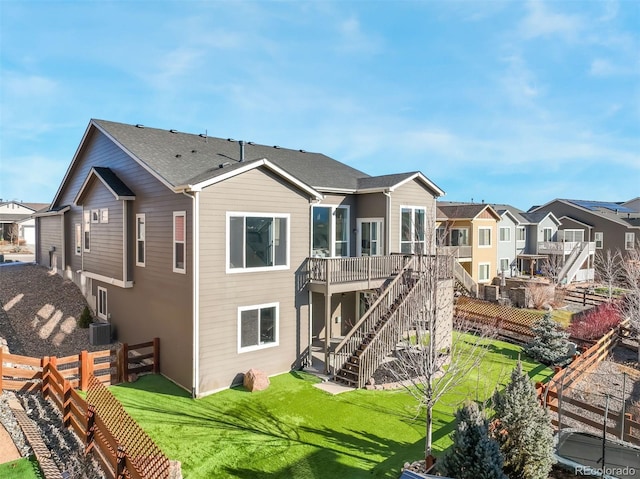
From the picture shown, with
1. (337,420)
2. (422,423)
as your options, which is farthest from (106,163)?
(422,423)

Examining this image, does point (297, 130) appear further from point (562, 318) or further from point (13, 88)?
point (562, 318)

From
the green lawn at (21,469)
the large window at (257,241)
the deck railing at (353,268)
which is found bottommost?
the green lawn at (21,469)

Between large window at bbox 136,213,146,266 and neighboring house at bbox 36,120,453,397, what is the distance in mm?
75

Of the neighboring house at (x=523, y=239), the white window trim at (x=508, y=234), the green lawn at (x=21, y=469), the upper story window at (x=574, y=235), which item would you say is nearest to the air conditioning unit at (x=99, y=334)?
the green lawn at (x=21, y=469)

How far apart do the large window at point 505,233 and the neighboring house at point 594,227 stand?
697 centimetres

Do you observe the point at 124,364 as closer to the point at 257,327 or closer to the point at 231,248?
the point at 257,327

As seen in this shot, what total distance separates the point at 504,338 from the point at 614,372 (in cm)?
475

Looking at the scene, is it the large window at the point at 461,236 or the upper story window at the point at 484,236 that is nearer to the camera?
the large window at the point at 461,236

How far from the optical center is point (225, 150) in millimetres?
17172

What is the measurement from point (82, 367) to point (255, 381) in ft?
16.9

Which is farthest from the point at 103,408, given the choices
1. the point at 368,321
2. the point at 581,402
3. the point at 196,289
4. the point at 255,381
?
the point at 581,402

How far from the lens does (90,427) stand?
7.90 m

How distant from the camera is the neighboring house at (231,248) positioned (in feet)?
38.7

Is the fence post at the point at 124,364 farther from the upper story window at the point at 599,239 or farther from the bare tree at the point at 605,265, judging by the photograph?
the upper story window at the point at 599,239
